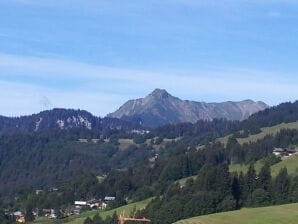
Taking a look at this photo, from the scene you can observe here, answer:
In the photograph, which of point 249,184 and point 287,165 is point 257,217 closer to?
point 249,184

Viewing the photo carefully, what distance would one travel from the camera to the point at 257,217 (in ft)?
386

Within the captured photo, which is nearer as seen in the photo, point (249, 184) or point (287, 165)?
point (249, 184)

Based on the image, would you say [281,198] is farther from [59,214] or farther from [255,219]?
[59,214]

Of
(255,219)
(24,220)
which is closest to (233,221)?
(255,219)

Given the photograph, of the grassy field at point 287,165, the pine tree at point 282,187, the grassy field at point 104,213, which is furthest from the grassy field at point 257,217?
the grassy field at point 287,165

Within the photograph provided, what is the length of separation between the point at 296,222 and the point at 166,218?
3383 centimetres

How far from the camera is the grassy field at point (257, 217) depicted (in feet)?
375

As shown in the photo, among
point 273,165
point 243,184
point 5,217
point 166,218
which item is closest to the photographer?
point 166,218

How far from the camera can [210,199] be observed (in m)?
146

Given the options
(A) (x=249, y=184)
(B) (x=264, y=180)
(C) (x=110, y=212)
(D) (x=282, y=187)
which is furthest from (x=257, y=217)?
(C) (x=110, y=212)

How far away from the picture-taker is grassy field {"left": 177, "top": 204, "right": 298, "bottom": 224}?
114312mm

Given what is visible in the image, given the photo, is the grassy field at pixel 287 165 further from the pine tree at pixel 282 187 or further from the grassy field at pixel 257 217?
the grassy field at pixel 257 217

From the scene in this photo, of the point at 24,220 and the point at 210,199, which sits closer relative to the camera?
the point at 210,199

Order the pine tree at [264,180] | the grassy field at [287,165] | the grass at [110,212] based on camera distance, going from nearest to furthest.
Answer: the pine tree at [264,180] < the grass at [110,212] < the grassy field at [287,165]
